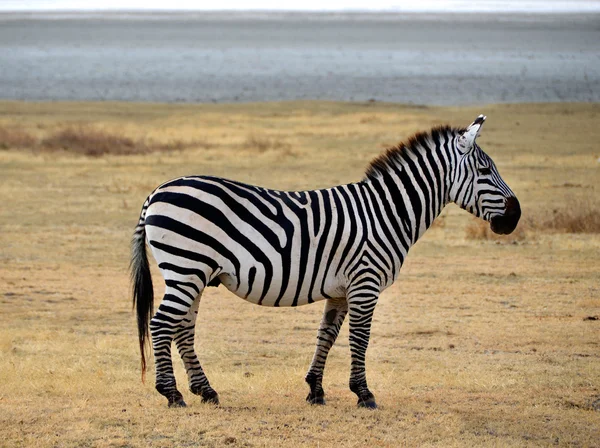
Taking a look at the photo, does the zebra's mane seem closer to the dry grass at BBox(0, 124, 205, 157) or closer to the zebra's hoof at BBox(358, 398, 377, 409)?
the zebra's hoof at BBox(358, 398, 377, 409)

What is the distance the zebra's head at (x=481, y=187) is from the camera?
7535mm

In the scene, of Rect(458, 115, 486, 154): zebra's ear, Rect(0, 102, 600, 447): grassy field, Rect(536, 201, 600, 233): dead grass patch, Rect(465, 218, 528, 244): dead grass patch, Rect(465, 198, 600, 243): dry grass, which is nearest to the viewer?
Rect(0, 102, 600, 447): grassy field

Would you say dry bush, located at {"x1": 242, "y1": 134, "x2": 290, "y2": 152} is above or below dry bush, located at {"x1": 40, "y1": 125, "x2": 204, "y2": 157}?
above

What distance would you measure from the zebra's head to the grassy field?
1.37 m

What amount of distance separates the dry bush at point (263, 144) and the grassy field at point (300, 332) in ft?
6.17

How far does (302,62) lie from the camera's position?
82000mm

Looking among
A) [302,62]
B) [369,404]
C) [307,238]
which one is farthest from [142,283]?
[302,62]

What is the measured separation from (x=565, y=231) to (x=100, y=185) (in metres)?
9.56

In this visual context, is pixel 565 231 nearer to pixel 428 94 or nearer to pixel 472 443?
pixel 472 443

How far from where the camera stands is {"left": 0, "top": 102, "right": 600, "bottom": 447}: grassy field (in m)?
6.74

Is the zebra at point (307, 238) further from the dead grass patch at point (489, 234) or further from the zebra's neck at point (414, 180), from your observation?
the dead grass patch at point (489, 234)

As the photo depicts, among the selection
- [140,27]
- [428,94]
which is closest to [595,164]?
[428,94]

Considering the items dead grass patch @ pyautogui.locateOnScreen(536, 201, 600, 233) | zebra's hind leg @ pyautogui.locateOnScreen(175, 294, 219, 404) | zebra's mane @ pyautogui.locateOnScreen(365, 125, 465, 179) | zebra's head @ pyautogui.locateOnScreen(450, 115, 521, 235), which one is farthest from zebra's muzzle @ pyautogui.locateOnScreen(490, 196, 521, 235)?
dead grass patch @ pyautogui.locateOnScreen(536, 201, 600, 233)

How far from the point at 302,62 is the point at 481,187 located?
248ft
